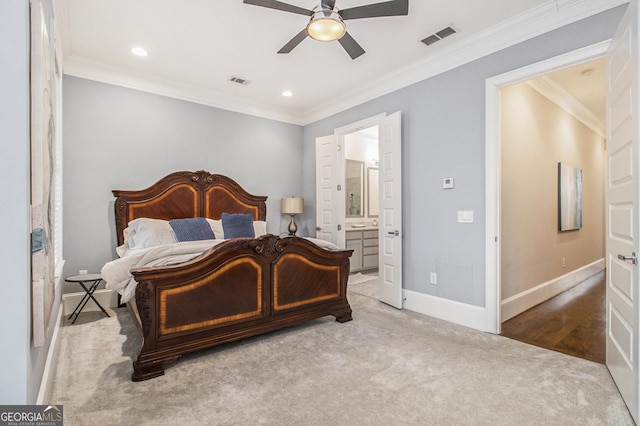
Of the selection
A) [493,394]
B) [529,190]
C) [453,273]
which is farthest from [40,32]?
[529,190]

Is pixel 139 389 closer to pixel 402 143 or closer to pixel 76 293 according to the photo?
pixel 76 293

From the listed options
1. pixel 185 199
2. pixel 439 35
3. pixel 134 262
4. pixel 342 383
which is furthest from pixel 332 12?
pixel 185 199

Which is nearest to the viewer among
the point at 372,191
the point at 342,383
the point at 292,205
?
the point at 342,383

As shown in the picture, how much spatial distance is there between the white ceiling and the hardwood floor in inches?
108

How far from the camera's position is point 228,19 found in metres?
2.96

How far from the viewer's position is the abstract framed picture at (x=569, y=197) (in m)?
4.59

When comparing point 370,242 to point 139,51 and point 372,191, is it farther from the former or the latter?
point 139,51

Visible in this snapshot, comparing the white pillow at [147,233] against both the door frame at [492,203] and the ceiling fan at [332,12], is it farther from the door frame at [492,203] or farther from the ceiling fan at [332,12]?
the door frame at [492,203]

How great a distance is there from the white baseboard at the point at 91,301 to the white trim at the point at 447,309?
3.57 metres

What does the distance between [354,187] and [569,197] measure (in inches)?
134

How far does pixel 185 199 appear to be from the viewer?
174 inches

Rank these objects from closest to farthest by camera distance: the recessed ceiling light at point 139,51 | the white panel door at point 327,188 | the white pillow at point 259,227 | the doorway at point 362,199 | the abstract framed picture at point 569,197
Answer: the recessed ceiling light at point 139,51 < the abstract framed picture at point 569,197 < the white pillow at point 259,227 < the white panel door at point 327,188 < the doorway at point 362,199

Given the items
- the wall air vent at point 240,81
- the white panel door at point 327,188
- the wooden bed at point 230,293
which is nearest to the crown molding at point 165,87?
the wall air vent at point 240,81
